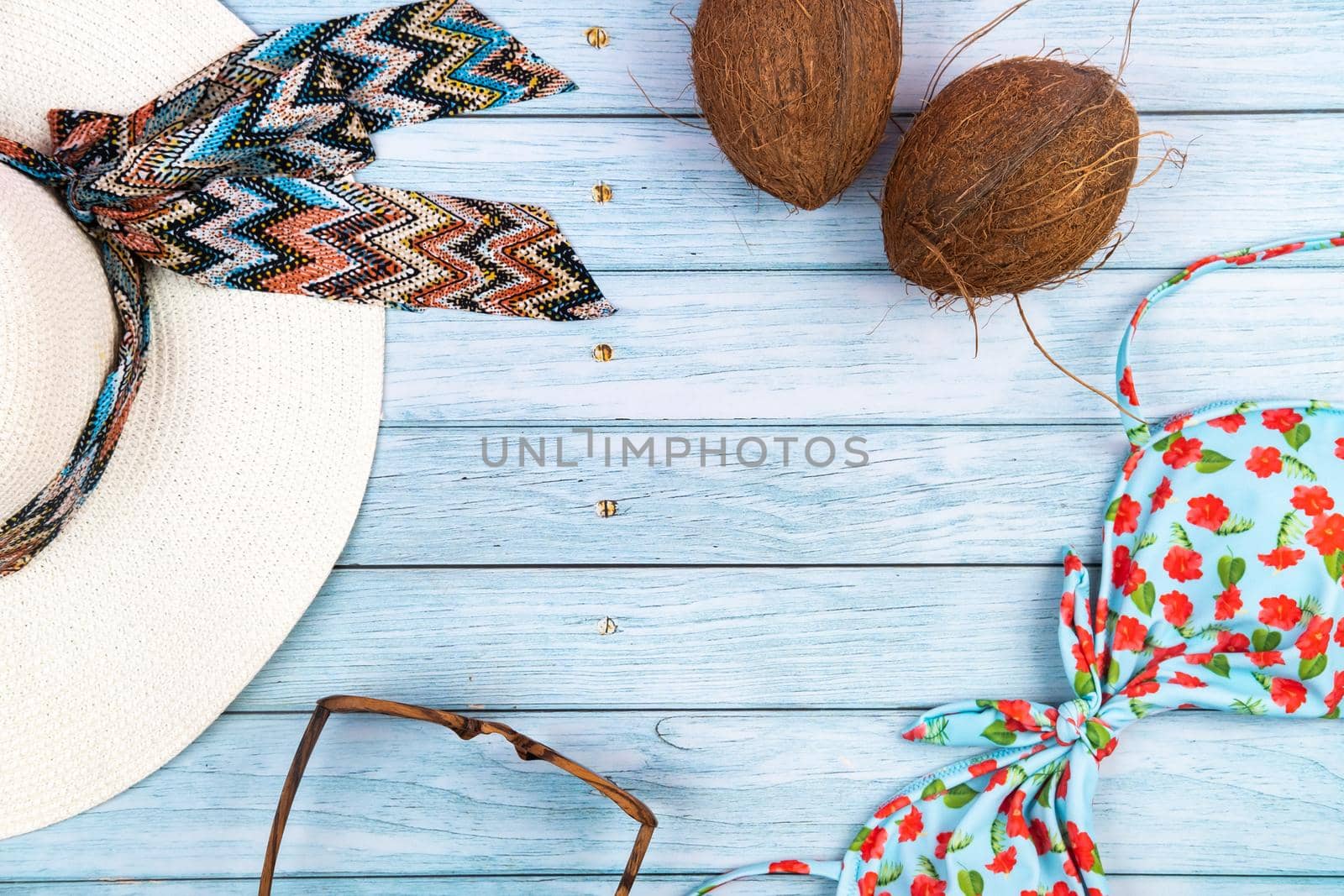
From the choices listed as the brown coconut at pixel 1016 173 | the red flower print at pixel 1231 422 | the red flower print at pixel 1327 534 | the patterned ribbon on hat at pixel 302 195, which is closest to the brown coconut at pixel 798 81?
the brown coconut at pixel 1016 173

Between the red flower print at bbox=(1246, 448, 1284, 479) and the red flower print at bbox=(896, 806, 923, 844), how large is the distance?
1.30 ft

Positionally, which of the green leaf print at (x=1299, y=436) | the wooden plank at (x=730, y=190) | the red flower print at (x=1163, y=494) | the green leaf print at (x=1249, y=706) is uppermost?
the wooden plank at (x=730, y=190)

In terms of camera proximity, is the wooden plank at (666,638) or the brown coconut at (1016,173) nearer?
the brown coconut at (1016,173)

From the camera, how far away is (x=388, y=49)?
63cm

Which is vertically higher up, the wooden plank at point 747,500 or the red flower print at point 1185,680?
the wooden plank at point 747,500

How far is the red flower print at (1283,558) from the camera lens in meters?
0.66

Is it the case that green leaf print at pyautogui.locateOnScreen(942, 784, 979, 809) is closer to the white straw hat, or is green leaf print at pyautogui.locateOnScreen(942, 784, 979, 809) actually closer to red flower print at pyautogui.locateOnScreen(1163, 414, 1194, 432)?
red flower print at pyautogui.locateOnScreen(1163, 414, 1194, 432)

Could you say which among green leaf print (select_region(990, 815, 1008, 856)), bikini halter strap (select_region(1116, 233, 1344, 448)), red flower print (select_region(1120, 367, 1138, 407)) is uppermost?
bikini halter strap (select_region(1116, 233, 1344, 448))

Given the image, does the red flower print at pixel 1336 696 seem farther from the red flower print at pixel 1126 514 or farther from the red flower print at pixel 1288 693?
the red flower print at pixel 1126 514

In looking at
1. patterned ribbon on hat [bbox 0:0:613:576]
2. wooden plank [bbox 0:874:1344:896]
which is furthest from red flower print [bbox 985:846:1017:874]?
patterned ribbon on hat [bbox 0:0:613:576]

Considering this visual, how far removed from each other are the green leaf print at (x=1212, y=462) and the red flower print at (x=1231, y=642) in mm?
135

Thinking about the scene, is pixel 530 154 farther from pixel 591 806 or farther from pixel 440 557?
pixel 591 806

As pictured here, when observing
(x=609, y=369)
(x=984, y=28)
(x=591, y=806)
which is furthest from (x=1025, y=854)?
(x=984, y=28)

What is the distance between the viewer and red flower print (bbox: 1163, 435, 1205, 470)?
674 millimetres
